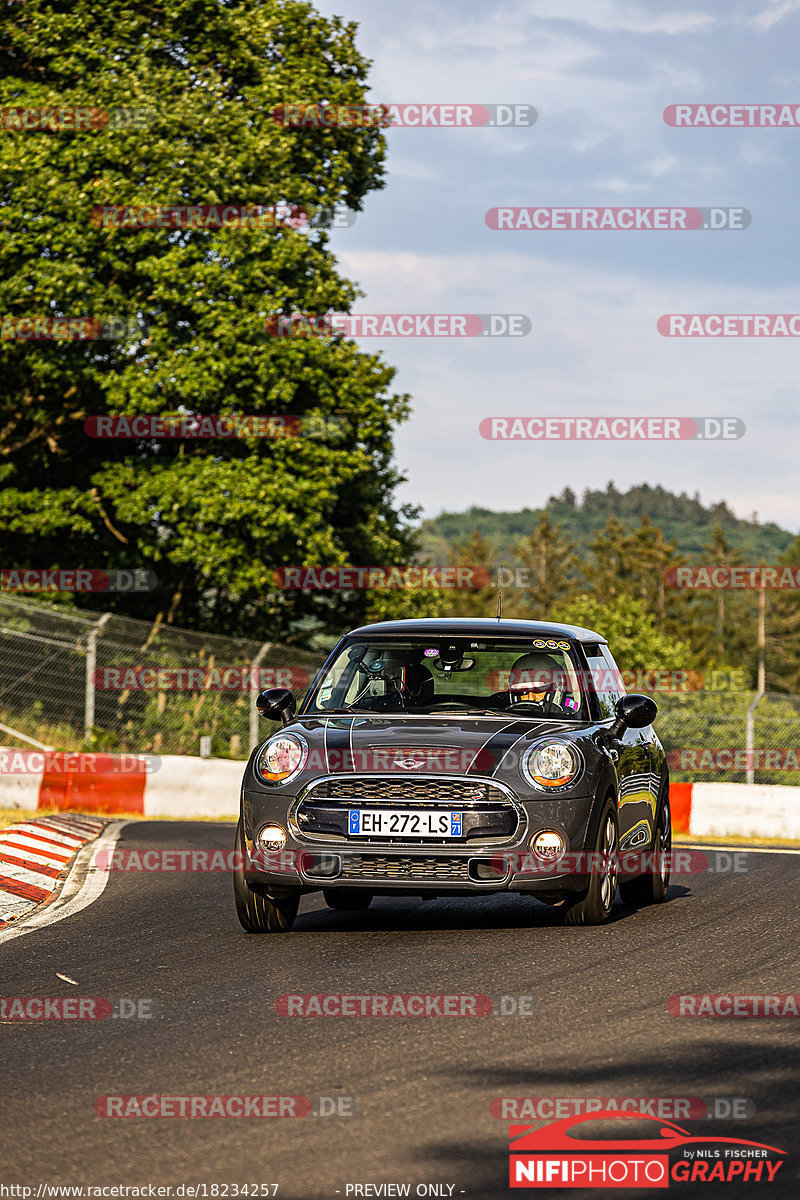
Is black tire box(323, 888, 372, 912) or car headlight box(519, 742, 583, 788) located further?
black tire box(323, 888, 372, 912)

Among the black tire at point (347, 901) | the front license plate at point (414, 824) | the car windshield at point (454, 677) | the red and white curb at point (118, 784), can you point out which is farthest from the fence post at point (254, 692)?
the front license plate at point (414, 824)

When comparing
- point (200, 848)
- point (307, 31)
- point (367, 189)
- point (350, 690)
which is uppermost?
point (307, 31)

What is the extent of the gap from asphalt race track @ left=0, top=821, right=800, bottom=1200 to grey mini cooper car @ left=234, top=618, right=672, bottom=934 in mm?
343

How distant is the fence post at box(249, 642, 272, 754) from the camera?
2145 centimetres

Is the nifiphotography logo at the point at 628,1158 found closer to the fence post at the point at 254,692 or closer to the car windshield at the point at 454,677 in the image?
the car windshield at the point at 454,677

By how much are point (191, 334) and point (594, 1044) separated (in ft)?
77.8

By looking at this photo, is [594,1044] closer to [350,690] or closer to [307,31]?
[350,690]

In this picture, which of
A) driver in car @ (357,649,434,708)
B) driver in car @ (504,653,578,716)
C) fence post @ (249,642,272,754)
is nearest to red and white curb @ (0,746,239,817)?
fence post @ (249,642,272,754)

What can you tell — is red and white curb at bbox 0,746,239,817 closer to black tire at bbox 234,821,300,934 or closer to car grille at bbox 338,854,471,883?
black tire at bbox 234,821,300,934

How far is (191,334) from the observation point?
28000 mm

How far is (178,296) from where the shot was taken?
27312 millimetres

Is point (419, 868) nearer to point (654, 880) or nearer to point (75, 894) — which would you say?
point (654, 880)

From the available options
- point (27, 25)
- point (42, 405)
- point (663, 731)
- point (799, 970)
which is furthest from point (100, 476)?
point (799, 970)

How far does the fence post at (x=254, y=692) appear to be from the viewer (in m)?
21.5
